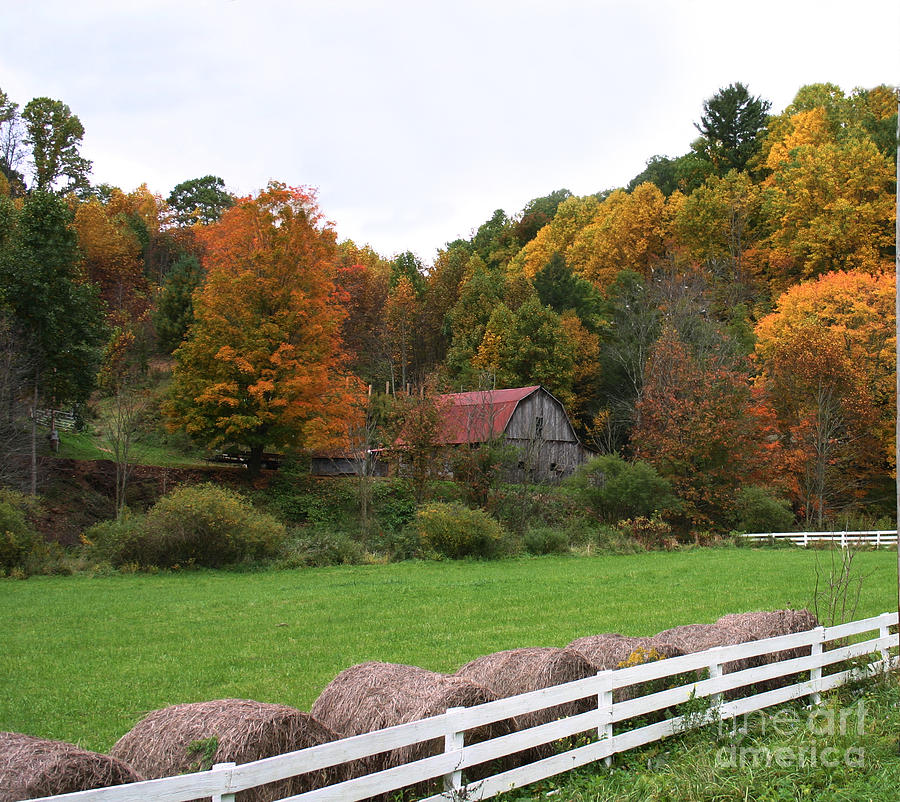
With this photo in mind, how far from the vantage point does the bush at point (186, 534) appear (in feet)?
78.1

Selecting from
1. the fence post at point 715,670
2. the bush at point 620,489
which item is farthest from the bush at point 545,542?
the fence post at point 715,670

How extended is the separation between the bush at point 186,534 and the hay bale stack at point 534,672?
18219 millimetres

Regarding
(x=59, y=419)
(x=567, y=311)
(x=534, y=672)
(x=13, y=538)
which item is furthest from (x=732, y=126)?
(x=534, y=672)

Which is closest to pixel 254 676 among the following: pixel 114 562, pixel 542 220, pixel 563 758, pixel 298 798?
pixel 563 758

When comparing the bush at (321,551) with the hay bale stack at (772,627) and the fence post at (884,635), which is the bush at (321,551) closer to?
the hay bale stack at (772,627)

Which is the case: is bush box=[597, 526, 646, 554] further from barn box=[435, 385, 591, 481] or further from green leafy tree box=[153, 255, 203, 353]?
green leafy tree box=[153, 255, 203, 353]

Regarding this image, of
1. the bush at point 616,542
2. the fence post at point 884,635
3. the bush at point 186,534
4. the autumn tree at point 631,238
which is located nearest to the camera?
the fence post at point 884,635

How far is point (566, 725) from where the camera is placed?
6352 millimetres

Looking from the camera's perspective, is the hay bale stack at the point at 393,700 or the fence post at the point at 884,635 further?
the fence post at the point at 884,635

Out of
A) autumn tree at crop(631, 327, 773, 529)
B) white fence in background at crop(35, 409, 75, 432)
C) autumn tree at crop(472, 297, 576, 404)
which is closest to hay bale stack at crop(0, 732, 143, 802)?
white fence in background at crop(35, 409, 75, 432)

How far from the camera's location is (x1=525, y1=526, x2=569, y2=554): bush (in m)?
30.9

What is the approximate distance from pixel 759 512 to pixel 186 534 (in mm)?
25515

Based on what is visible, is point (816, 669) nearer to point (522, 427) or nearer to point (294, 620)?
point (294, 620)

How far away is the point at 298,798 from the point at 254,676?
20.5 feet
